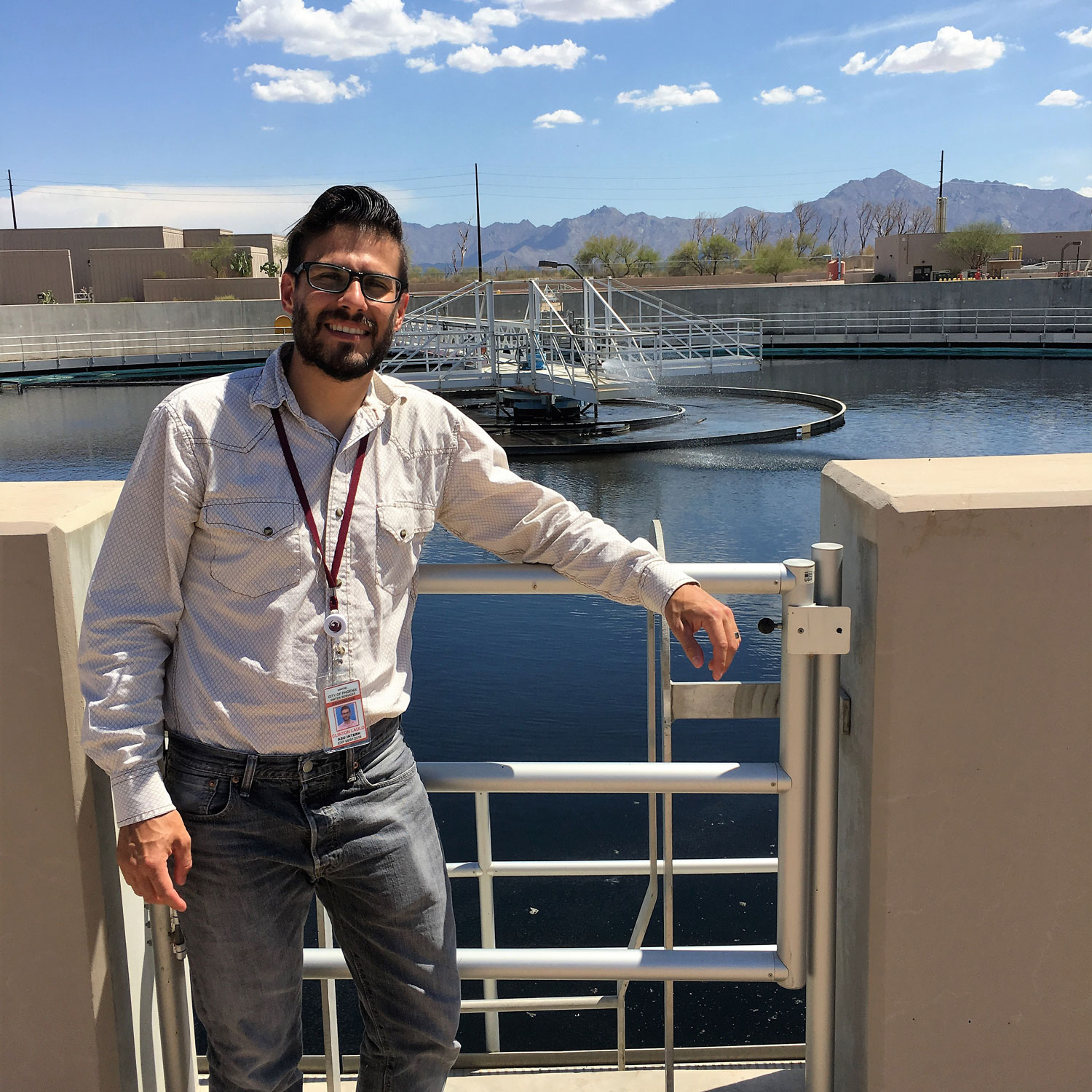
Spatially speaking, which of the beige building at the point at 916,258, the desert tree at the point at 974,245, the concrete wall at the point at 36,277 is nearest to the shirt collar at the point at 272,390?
the concrete wall at the point at 36,277

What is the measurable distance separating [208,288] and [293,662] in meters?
39.2

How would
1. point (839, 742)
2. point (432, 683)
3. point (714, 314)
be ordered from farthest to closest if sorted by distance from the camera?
point (714, 314), point (432, 683), point (839, 742)

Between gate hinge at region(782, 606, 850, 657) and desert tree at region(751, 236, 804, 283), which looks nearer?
gate hinge at region(782, 606, 850, 657)

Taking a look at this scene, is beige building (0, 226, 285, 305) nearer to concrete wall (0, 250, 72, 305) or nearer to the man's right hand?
concrete wall (0, 250, 72, 305)

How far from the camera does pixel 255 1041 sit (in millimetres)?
1481

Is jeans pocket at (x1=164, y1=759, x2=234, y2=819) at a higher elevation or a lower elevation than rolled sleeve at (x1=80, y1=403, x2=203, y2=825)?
lower

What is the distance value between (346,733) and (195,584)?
0.28 meters

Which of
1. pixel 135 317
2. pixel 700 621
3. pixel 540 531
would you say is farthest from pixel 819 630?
pixel 135 317

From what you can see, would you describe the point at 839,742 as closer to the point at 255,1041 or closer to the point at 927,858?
the point at 927,858

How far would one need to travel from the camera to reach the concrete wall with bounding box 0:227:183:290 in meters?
42.1

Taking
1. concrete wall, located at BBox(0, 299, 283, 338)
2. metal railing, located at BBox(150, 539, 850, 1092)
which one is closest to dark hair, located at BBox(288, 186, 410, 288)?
metal railing, located at BBox(150, 539, 850, 1092)

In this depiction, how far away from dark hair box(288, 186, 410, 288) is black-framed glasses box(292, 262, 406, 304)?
32mm

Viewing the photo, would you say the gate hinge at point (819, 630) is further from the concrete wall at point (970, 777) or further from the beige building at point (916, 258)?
the beige building at point (916, 258)

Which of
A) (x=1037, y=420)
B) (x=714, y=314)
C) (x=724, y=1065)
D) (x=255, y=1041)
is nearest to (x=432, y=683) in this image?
(x=724, y=1065)
